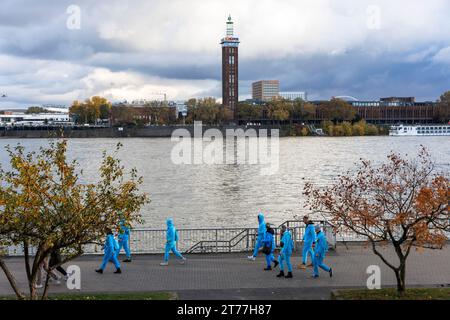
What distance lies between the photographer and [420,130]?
190000 mm

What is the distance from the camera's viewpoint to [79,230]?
1323cm

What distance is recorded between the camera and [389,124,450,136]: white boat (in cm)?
18652

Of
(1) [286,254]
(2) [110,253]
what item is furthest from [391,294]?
(2) [110,253]

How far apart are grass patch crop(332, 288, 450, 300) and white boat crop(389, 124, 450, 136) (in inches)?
6946

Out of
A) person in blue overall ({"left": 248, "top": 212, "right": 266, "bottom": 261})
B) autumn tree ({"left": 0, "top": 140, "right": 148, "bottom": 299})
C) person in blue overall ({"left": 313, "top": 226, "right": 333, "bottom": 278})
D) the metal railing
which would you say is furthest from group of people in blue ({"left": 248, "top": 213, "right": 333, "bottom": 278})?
autumn tree ({"left": 0, "top": 140, "right": 148, "bottom": 299})

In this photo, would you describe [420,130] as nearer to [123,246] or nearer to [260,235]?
[260,235]

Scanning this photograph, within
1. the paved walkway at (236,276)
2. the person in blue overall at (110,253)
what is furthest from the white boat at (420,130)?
the person in blue overall at (110,253)

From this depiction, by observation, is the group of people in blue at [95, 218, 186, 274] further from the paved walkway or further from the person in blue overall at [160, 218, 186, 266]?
the paved walkway

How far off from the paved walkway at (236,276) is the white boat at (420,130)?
171 meters

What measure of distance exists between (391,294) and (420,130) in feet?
604
